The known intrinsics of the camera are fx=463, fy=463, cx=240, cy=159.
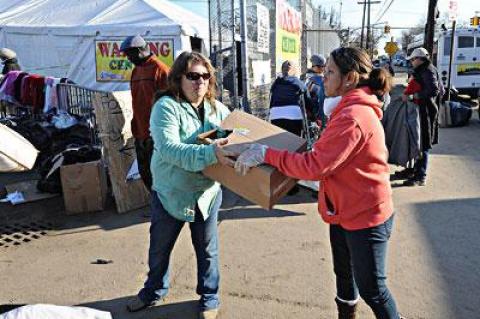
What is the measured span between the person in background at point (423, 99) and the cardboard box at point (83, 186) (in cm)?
418

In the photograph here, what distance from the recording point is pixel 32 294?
12.0ft

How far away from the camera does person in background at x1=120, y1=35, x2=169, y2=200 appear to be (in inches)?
192

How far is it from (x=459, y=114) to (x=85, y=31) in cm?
973

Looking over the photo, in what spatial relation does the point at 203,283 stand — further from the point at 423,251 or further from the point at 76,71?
the point at 76,71

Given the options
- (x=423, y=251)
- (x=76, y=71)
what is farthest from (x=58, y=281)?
(x=76, y=71)

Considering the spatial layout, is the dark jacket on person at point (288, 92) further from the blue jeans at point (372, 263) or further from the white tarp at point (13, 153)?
the white tarp at point (13, 153)

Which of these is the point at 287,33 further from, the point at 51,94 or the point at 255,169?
the point at 255,169

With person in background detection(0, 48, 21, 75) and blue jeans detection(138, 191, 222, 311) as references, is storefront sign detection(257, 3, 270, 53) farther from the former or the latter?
blue jeans detection(138, 191, 222, 311)

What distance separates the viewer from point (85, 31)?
11.1 m

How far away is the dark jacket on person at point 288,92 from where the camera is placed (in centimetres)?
628

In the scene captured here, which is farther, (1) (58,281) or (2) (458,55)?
(2) (458,55)

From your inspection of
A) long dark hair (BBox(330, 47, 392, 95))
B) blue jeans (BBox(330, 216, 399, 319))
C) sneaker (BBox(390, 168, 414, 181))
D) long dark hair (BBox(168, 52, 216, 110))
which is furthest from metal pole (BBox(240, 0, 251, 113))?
blue jeans (BBox(330, 216, 399, 319))

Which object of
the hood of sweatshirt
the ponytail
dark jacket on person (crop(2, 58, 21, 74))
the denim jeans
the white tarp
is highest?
dark jacket on person (crop(2, 58, 21, 74))

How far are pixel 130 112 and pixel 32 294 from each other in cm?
262
